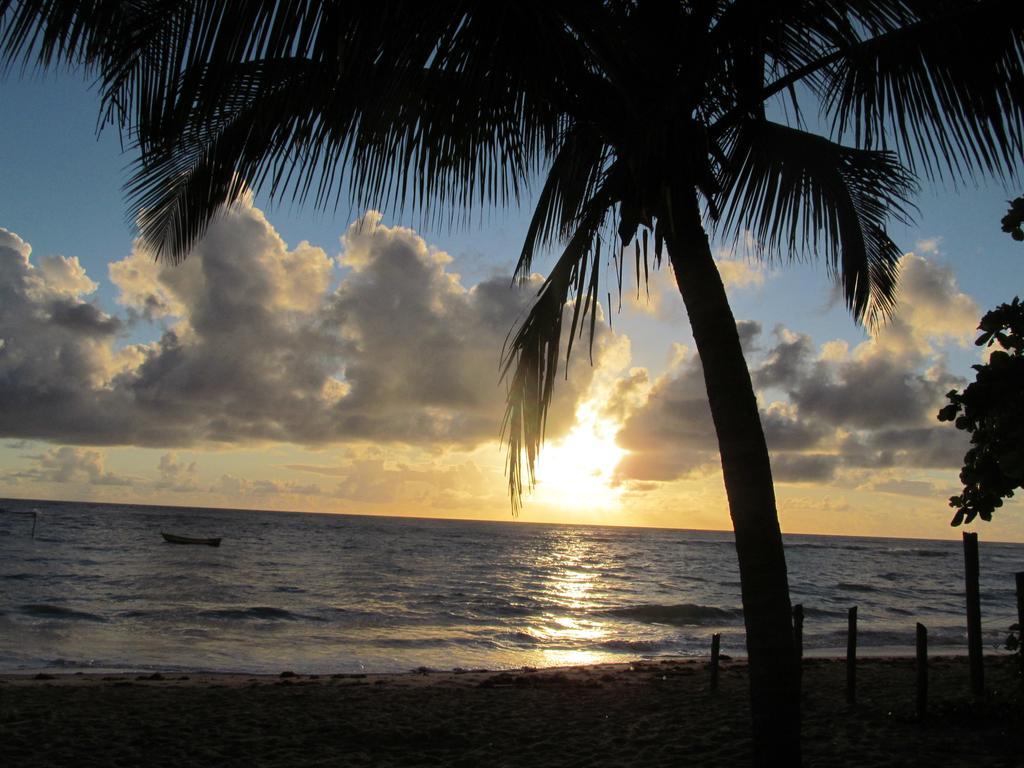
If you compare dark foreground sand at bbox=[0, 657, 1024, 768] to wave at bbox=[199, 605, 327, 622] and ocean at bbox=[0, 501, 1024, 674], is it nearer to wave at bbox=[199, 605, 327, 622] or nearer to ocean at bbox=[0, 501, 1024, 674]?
ocean at bbox=[0, 501, 1024, 674]

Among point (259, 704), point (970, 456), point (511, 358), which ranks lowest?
point (259, 704)

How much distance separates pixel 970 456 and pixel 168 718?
26.3 feet

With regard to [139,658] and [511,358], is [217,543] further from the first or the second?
[511,358]

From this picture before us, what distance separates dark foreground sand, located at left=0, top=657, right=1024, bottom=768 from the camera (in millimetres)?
6414

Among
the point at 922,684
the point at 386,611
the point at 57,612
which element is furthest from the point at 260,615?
the point at 922,684

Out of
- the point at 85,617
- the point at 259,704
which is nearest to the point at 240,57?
the point at 259,704

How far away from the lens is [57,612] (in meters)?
20.2

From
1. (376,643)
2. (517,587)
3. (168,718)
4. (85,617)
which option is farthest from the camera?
(517,587)

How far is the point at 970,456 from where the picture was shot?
17.9 feet

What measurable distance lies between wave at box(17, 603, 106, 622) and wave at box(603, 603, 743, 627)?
1500 cm

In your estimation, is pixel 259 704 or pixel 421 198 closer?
pixel 421 198

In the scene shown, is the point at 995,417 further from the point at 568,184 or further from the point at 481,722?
the point at 481,722

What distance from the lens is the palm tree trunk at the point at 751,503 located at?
3658 mm

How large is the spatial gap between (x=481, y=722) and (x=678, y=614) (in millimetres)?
18260
